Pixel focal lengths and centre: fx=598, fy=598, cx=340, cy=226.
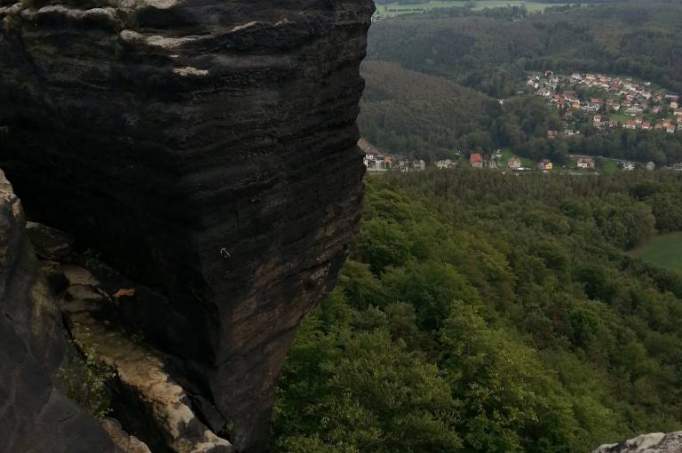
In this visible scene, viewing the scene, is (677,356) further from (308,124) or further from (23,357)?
(23,357)

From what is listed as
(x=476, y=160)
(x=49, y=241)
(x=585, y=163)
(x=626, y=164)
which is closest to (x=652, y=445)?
(x=49, y=241)

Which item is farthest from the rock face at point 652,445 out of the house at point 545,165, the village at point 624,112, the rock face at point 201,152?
the village at point 624,112

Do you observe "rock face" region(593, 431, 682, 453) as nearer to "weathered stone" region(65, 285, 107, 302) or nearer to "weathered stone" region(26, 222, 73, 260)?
"weathered stone" region(65, 285, 107, 302)

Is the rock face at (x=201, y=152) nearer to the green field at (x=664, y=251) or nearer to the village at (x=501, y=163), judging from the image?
the green field at (x=664, y=251)

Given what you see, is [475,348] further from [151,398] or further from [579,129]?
[579,129]

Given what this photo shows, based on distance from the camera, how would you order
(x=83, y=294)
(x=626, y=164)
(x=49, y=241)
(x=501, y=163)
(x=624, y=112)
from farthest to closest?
(x=624, y=112) → (x=501, y=163) → (x=626, y=164) → (x=49, y=241) → (x=83, y=294)

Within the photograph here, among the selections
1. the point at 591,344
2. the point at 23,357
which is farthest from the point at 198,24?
the point at 591,344

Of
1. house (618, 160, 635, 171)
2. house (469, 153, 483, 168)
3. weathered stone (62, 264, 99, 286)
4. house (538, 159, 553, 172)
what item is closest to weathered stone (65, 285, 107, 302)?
weathered stone (62, 264, 99, 286)
